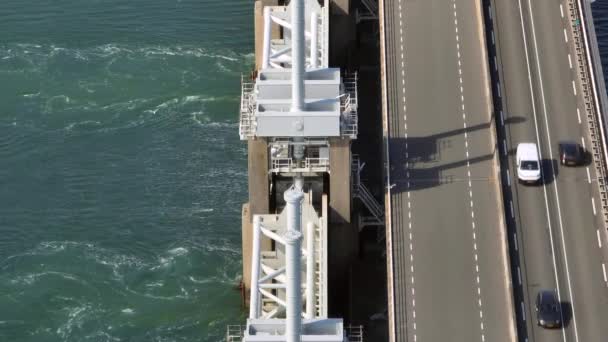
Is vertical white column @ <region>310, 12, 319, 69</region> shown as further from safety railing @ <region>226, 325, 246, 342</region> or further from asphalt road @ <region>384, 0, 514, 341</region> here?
safety railing @ <region>226, 325, 246, 342</region>

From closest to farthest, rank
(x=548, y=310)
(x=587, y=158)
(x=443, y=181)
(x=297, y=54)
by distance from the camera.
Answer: (x=548, y=310) < (x=297, y=54) < (x=443, y=181) < (x=587, y=158)

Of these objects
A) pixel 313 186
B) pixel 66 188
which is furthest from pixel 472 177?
pixel 66 188

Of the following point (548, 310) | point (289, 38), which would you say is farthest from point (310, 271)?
point (289, 38)

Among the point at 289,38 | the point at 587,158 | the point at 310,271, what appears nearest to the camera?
the point at 310,271

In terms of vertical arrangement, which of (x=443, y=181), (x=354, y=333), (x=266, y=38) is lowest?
(x=354, y=333)

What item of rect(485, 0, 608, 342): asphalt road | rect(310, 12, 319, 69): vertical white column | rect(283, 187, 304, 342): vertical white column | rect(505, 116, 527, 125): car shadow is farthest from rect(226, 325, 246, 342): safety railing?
rect(505, 116, 527, 125): car shadow

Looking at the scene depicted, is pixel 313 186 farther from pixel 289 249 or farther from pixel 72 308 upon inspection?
pixel 289 249

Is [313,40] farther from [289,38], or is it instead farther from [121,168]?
[121,168]

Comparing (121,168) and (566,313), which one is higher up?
(121,168)
